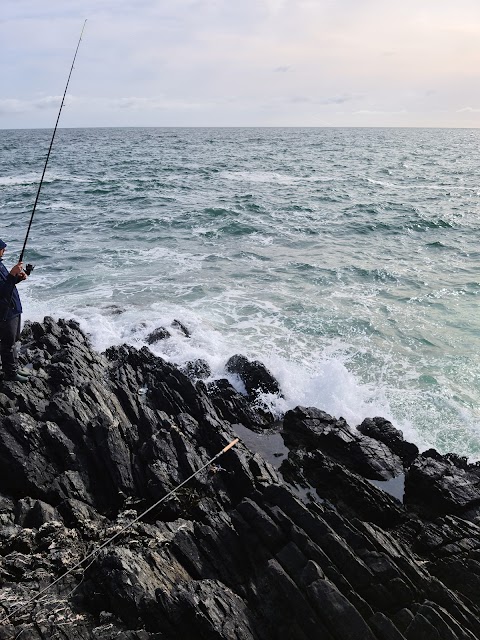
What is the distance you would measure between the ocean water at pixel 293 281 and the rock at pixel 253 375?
1.17 ft

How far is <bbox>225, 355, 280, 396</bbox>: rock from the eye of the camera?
479 inches

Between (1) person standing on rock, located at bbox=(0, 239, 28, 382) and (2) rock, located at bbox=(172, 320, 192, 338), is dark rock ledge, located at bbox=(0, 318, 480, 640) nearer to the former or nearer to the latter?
(1) person standing on rock, located at bbox=(0, 239, 28, 382)

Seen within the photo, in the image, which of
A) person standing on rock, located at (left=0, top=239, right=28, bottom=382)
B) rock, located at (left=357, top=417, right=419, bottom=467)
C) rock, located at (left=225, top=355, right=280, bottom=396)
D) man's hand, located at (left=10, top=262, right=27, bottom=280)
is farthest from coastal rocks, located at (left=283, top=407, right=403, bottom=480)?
man's hand, located at (left=10, top=262, right=27, bottom=280)

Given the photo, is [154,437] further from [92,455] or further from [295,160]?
[295,160]

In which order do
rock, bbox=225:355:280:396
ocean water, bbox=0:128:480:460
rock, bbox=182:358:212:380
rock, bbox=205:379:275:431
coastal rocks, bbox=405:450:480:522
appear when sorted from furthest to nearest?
ocean water, bbox=0:128:480:460, rock, bbox=182:358:212:380, rock, bbox=225:355:280:396, rock, bbox=205:379:275:431, coastal rocks, bbox=405:450:480:522

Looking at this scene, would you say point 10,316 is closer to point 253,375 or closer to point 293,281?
point 253,375

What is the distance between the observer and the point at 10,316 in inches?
360

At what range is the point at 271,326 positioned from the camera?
16.4 m

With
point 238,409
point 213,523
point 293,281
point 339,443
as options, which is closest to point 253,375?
point 238,409

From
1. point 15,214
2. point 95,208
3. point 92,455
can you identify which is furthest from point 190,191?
point 92,455

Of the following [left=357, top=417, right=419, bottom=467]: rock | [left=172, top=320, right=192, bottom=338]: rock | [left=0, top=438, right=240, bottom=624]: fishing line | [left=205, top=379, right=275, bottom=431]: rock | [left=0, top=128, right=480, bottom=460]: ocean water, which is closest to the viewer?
[left=0, top=438, right=240, bottom=624]: fishing line

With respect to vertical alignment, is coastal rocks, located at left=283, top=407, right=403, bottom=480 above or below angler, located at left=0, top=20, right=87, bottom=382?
below

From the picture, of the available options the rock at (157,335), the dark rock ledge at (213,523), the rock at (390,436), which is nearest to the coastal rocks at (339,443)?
the dark rock ledge at (213,523)

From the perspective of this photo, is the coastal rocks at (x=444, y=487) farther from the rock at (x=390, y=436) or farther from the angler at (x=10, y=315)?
the angler at (x=10, y=315)
